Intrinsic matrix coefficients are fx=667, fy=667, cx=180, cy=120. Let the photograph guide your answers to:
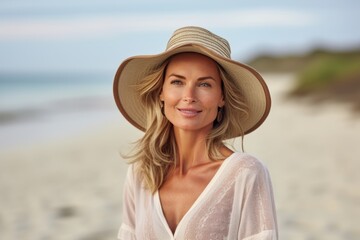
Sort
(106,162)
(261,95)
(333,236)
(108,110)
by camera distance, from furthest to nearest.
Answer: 1. (108,110)
2. (106,162)
3. (333,236)
4. (261,95)

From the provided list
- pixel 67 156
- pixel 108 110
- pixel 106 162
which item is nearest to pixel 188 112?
pixel 106 162

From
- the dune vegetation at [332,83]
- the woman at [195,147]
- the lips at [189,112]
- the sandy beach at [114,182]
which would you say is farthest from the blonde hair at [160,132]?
the dune vegetation at [332,83]

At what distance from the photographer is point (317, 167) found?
25.5 ft

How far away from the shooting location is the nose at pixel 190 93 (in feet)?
7.48

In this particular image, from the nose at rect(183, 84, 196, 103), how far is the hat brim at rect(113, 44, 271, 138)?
12cm

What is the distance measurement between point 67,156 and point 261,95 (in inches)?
297

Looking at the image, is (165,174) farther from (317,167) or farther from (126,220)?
(317,167)

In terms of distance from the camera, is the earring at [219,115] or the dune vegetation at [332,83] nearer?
the earring at [219,115]

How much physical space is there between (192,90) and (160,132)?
0.28m

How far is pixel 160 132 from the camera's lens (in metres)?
2.49

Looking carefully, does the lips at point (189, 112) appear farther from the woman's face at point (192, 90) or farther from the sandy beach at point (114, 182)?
the sandy beach at point (114, 182)

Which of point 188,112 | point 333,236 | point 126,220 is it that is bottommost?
point 333,236

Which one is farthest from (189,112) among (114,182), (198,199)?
(114,182)

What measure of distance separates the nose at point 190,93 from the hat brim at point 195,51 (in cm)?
12
